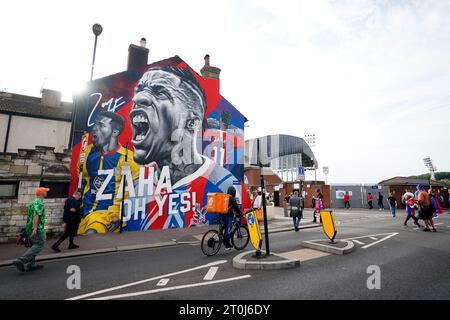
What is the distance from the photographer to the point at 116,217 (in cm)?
1180

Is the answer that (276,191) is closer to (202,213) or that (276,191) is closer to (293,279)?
(202,213)

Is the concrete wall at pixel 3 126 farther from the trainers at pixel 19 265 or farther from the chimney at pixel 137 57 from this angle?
the trainers at pixel 19 265

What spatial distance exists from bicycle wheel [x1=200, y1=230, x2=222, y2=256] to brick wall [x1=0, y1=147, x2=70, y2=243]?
7198 millimetres

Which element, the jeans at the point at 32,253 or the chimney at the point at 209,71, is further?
the chimney at the point at 209,71

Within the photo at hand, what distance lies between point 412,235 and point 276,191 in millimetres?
23580

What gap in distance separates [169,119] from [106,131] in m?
3.41

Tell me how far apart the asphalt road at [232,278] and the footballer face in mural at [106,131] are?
242 inches

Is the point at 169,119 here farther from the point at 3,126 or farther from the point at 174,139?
the point at 3,126

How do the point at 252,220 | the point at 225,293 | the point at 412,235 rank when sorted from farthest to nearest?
1. the point at 412,235
2. the point at 252,220
3. the point at 225,293

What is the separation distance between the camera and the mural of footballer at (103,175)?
11266 mm

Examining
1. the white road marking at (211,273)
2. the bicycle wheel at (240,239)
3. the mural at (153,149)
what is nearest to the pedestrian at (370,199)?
the mural at (153,149)

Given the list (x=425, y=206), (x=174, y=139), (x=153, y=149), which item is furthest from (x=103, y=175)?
(x=425, y=206)

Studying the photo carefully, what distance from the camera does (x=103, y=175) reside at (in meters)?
11.7

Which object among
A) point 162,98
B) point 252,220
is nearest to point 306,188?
point 162,98
